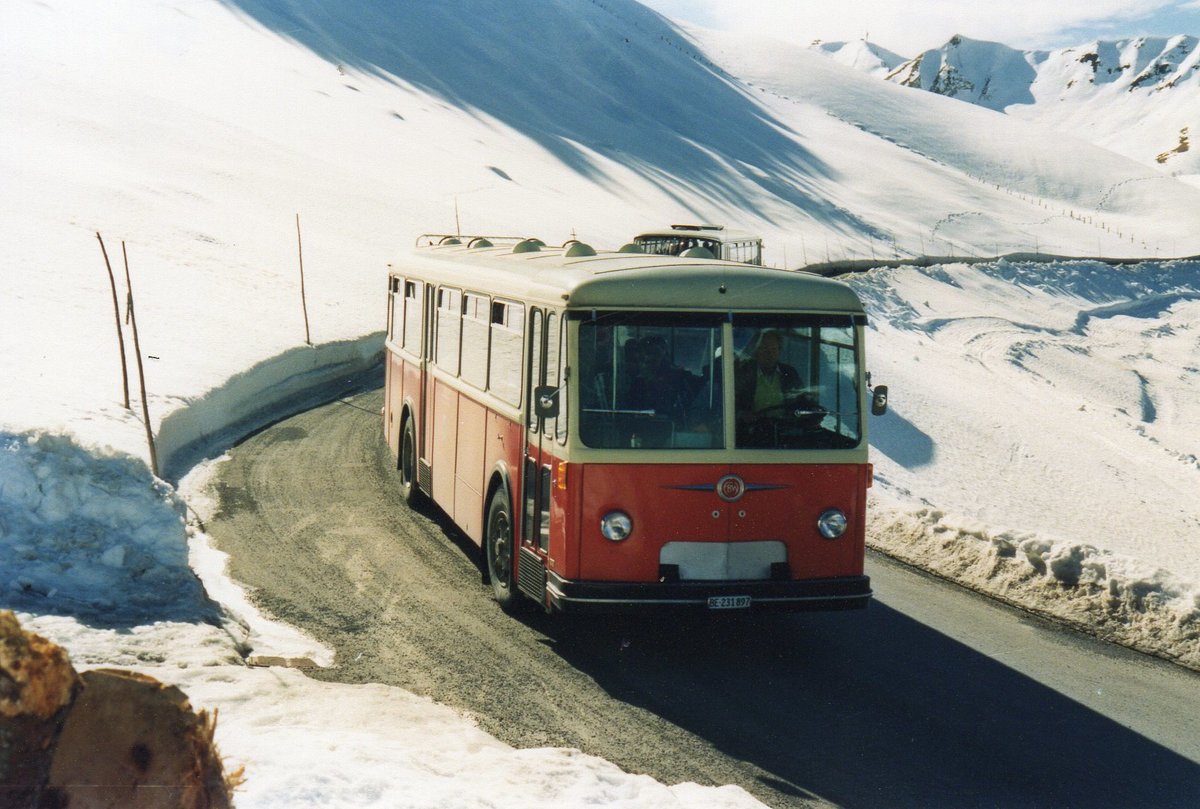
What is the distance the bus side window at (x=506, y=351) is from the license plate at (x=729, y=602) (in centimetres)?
230

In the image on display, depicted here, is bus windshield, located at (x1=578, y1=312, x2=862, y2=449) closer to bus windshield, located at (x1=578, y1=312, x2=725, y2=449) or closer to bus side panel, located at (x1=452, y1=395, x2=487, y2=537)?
bus windshield, located at (x1=578, y1=312, x2=725, y2=449)

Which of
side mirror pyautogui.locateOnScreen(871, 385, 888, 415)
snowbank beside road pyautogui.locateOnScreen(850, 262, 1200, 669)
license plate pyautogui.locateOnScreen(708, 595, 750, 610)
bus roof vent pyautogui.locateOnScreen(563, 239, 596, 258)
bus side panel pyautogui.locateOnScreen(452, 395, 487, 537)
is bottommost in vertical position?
snowbank beside road pyautogui.locateOnScreen(850, 262, 1200, 669)

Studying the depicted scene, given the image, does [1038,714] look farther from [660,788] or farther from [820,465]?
[660,788]

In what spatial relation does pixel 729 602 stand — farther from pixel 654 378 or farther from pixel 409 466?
pixel 409 466

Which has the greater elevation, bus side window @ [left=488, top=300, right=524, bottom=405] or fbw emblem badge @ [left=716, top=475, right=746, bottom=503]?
bus side window @ [left=488, top=300, right=524, bottom=405]

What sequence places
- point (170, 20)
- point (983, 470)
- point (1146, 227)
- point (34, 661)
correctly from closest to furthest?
point (34, 661) → point (983, 470) → point (170, 20) → point (1146, 227)

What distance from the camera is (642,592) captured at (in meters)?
8.94

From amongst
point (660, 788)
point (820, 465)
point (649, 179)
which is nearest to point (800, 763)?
point (660, 788)

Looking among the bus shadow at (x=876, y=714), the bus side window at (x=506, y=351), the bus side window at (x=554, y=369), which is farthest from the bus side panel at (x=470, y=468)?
the bus side window at (x=554, y=369)

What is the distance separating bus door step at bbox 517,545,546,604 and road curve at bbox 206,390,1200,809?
0.43m

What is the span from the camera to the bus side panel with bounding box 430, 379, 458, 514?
12250mm

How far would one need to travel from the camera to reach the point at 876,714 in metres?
8.37

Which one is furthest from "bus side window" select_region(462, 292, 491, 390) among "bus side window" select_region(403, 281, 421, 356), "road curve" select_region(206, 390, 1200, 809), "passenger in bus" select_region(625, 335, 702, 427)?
"passenger in bus" select_region(625, 335, 702, 427)

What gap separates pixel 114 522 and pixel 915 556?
7747 mm
